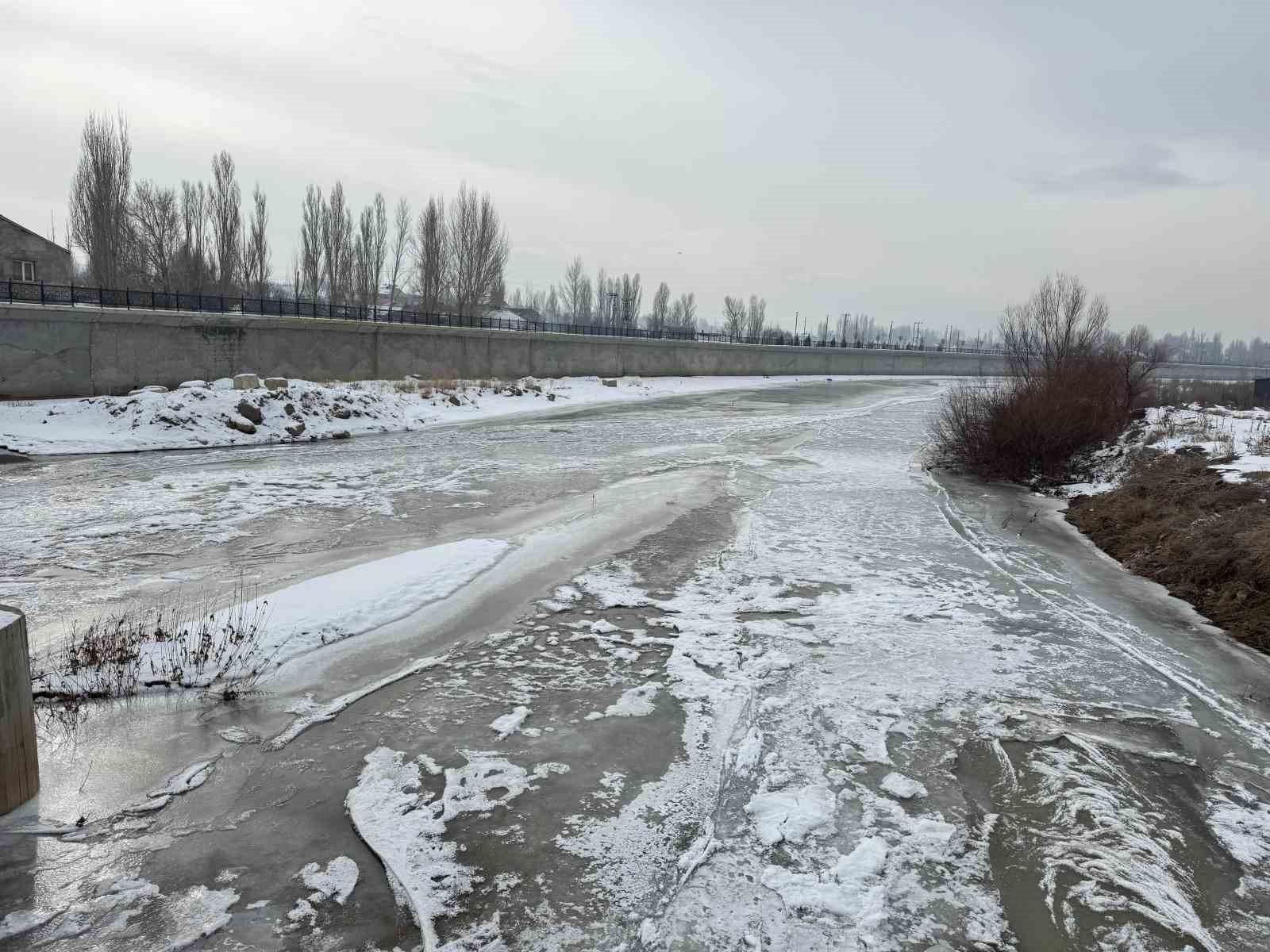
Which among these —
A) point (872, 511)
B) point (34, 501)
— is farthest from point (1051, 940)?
point (34, 501)

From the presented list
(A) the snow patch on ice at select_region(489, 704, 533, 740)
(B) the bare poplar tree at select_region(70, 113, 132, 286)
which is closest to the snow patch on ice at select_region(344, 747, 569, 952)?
(A) the snow patch on ice at select_region(489, 704, 533, 740)

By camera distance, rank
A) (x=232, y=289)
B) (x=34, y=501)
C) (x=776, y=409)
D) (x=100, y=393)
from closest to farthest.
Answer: (x=34, y=501)
(x=100, y=393)
(x=776, y=409)
(x=232, y=289)

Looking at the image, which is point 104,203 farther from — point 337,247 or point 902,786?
point 902,786

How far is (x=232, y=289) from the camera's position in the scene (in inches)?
1994

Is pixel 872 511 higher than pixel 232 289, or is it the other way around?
pixel 232 289

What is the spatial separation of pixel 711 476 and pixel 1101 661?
10.2 meters

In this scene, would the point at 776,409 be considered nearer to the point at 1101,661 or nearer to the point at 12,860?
the point at 1101,661

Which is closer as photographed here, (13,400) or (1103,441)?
(1103,441)

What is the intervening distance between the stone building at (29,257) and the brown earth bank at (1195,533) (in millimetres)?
54289

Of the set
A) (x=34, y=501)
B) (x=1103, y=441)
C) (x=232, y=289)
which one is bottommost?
(x=34, y=501)

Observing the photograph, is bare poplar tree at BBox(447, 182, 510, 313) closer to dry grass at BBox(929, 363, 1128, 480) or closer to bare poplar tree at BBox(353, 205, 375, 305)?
bare poplar tree at BBox(353, 205, 375, 305)

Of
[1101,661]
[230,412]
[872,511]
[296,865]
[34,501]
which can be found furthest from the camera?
[230,412]

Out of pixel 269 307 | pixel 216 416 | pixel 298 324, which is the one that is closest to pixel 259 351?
pixel 298 324

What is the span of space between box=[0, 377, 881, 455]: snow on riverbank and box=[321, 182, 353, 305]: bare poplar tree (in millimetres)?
31132
